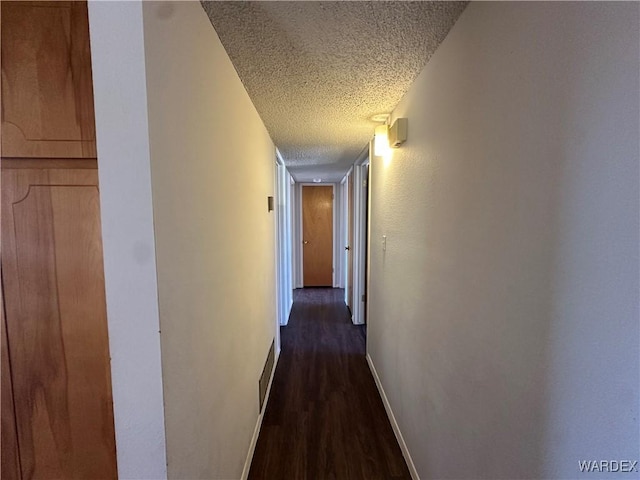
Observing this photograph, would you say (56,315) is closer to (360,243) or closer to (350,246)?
(360,243)

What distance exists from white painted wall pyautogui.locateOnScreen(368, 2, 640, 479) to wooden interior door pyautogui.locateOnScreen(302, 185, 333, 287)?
4.65 metres

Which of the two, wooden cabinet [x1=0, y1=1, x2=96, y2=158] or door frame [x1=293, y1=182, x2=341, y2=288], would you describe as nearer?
wooden cabinet [x1=0, y1=1, x2=96, y2=158]

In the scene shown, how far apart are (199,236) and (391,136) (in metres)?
1.41

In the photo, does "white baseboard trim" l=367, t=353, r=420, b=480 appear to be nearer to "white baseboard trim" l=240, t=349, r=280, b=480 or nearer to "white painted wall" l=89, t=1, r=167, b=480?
"white baseboard trim" l=240, t=349, r=280, b=480

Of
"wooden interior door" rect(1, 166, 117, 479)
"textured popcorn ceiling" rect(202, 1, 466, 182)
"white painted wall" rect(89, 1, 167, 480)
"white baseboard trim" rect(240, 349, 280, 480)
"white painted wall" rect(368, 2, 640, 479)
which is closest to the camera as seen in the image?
"white painted wall" rect(368, 2, 640, 479)

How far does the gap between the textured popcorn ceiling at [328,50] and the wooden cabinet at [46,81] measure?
1.43ft

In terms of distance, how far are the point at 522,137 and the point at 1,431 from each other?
5.37 ft

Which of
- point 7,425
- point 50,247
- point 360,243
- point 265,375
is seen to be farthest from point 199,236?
point 360,243

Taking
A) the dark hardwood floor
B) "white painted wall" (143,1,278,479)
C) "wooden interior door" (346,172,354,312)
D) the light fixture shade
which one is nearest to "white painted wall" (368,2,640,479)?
the dark hardwood floor

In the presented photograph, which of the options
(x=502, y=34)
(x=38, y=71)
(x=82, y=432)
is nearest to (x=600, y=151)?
(x=502, y=34)

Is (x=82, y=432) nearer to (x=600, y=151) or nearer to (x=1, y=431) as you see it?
(x=1, y=431)

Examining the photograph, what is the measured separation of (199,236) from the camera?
99cm

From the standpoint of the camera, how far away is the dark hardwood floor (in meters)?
1.73

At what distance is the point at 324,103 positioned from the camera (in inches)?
74.3
